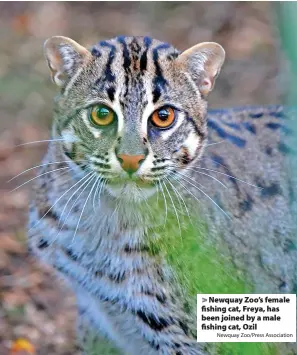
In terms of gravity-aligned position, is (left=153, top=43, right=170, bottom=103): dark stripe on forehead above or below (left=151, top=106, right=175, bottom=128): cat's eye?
above

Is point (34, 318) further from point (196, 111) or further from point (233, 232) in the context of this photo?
point (196, 111)

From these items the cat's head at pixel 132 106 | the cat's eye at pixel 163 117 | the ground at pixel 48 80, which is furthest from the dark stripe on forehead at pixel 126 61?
the ground at pixel 48 80

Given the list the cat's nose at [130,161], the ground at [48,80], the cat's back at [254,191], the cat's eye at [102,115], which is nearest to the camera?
the cat's nose at [130,161]

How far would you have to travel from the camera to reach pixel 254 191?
2930 mm

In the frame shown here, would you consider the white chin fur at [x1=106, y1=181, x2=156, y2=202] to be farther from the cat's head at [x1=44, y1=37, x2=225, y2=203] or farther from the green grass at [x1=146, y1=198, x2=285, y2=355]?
the green grass at [x1=146, y1=198, x2=285, y2=355]

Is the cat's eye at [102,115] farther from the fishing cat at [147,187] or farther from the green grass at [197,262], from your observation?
the green grass at [197,262]

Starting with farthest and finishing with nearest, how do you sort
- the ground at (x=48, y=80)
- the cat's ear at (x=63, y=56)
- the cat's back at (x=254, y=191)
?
1. the ground at (x=48, y=80)
2. the cat's back at (x=254, y=191)
3. the cat's ear at (x=63, y=56)

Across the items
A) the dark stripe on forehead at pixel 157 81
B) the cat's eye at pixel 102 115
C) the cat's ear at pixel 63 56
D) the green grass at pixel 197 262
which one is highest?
the cat's ear at pixel 63 56

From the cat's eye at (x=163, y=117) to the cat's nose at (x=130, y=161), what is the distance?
0.16 m

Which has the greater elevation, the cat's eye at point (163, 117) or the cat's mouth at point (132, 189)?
the cat's eye at point (163, 117)

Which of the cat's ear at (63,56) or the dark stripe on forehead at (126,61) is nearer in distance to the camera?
the dark stripe on forehead at (126,61)

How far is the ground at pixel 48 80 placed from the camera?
3.47 meters

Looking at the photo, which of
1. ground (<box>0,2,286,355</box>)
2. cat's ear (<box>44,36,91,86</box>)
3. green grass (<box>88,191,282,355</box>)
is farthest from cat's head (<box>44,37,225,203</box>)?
ground (<box>0,2,286,355</box>)

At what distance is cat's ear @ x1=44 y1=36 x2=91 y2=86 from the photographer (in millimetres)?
2570
